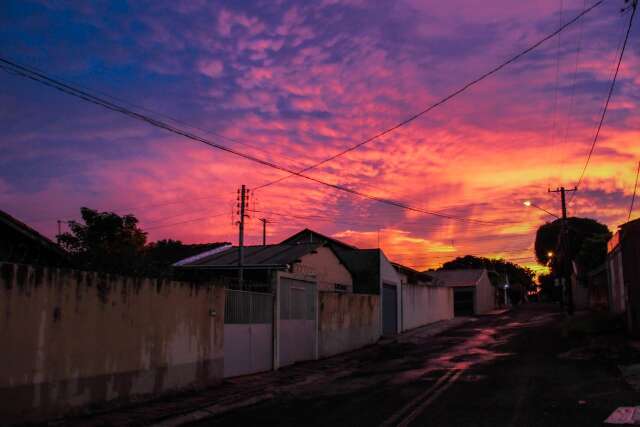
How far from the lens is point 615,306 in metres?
29.3

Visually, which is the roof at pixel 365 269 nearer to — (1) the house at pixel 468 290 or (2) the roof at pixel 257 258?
A: (2) the roof at pixel 257 258

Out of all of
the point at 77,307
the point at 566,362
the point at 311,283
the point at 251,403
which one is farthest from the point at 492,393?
the point at 311,283

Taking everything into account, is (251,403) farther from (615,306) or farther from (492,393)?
(615,306)

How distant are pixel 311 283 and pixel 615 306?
58.5ft

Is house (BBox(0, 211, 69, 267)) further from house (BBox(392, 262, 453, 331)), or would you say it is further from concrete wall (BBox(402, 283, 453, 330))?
concrete wall (BBox(402, 283, 453, 330))

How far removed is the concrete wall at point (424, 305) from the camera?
36906mm

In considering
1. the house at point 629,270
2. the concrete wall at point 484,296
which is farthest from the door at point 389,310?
the concrete wall at point 484,296

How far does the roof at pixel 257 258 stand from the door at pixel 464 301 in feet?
118

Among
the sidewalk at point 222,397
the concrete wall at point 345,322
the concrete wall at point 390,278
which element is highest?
the concrete wall at point 390,278

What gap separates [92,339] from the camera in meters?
10.3

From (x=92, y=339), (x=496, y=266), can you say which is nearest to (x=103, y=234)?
(x=92, y=339)

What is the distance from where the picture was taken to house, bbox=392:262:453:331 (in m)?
36.8

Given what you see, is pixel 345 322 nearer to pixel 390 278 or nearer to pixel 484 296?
pixel 390 278

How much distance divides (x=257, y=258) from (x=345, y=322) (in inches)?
330
